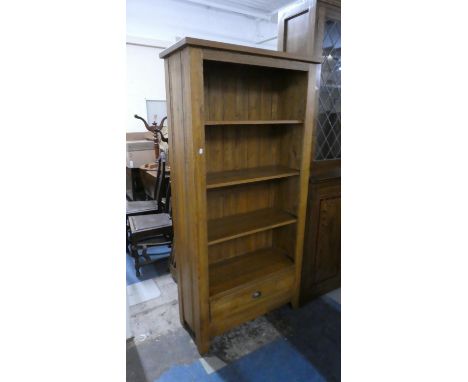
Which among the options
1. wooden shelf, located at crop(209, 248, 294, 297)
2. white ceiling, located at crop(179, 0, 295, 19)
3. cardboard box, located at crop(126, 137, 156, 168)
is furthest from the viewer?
white ceiling, located at crop(179, 0, 295, 19)

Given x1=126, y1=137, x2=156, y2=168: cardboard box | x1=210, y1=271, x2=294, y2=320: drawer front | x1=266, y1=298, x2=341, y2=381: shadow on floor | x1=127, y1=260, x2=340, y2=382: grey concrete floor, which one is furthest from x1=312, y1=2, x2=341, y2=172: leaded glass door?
x1=126, y1=137, x2=156, y2=168: cardboard box

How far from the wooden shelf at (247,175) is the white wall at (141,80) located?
3.71m

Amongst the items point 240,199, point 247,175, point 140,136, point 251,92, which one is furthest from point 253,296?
point 140,136

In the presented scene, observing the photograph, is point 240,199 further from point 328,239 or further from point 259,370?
point 259,370

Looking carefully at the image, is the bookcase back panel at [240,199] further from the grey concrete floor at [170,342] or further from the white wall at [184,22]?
the white wall at [184,22]

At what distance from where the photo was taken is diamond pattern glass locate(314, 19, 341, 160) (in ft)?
6.12

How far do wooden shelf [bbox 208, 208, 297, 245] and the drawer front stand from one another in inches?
14.3

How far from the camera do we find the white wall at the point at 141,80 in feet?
15.9

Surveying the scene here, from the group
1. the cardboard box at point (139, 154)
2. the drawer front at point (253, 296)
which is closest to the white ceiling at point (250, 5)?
the cardboard box at point (139, 154)

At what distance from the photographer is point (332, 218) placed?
2.13 meters

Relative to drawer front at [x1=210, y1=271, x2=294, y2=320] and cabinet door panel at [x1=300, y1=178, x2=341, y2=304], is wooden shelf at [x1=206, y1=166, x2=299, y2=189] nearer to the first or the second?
cabinet door panel at [x1=300, y1=178, x2=341, y2=304]
